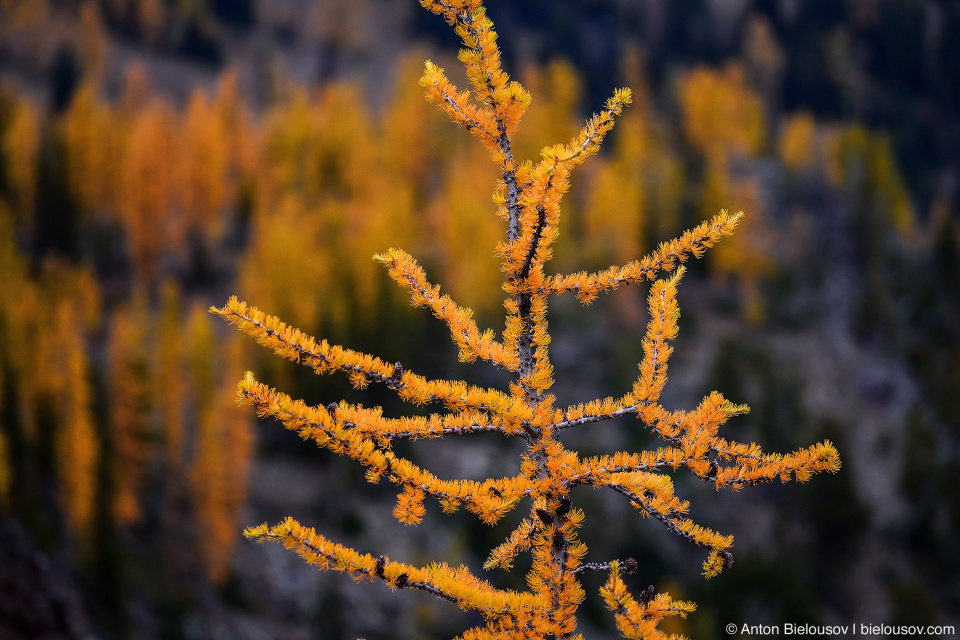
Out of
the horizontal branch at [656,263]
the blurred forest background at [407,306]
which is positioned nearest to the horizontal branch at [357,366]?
the horizontal branch at [656,263]

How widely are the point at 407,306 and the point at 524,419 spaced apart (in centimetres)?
4493

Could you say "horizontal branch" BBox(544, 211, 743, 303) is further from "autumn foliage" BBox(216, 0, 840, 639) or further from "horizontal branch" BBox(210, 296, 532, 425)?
"horizontal branch" BBox(210, 296, 532, 425)

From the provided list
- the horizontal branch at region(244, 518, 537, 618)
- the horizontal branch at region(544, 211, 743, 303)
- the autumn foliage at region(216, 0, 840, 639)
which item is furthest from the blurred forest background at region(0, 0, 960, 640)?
the horizontal branch at region(244, 518, 537, 618)

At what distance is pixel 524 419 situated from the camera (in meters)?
4.56

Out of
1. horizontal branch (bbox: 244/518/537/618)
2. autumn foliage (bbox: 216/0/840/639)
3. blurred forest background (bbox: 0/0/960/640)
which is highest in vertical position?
blurred forest background (bbox: 0/0/960/640)

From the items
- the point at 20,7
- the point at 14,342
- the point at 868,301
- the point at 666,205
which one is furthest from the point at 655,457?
the point at 20,7

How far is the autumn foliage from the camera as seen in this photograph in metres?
4.35

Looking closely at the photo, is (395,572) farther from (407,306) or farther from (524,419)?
(407,306)

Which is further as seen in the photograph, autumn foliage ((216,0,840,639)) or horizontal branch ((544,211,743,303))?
horizontal branch ((544,211,743,303))

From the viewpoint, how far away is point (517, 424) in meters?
4.62

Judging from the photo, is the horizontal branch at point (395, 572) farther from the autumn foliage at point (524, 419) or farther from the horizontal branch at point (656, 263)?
the horizontal branch at point (656, 263)

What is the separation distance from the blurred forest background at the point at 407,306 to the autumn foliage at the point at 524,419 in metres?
1.80

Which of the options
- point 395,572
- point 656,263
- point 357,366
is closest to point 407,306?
point 656,263

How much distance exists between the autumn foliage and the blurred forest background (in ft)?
5.90
